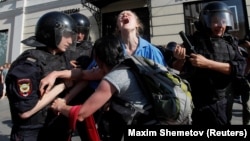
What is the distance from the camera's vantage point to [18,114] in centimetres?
160

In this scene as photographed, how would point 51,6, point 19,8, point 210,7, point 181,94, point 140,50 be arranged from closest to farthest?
point 181,94, point 140,50, point 210,7, point 51,6, point 19,8

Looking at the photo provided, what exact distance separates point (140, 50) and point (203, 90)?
0.64m

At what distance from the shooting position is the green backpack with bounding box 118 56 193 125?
4.50ft

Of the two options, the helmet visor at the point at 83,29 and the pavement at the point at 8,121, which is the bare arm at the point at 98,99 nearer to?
the helmet visor at the point at 83,29

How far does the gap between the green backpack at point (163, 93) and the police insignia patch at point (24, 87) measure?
605 mm

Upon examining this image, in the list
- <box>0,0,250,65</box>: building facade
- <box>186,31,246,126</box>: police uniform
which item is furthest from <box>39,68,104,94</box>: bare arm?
<box>0,0,250,65</box>: building facade

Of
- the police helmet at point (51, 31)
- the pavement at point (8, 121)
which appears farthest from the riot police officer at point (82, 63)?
the pavement at point (8, 121)

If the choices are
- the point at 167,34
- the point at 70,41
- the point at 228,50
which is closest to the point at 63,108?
the point at 70,41

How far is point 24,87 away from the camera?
154 centimetres

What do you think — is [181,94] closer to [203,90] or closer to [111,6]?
[203,90]

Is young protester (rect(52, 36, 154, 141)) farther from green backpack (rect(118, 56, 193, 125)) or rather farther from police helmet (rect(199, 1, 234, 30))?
police helmet (rect(199, 1, 234, 30))

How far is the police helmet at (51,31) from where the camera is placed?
1.85 m

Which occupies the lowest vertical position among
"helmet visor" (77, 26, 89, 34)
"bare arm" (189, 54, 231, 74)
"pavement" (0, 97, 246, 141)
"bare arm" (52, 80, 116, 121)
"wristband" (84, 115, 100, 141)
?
"pavement" (0, 97, 246, 141)

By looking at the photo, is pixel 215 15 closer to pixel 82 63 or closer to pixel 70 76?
pixel 82 63
